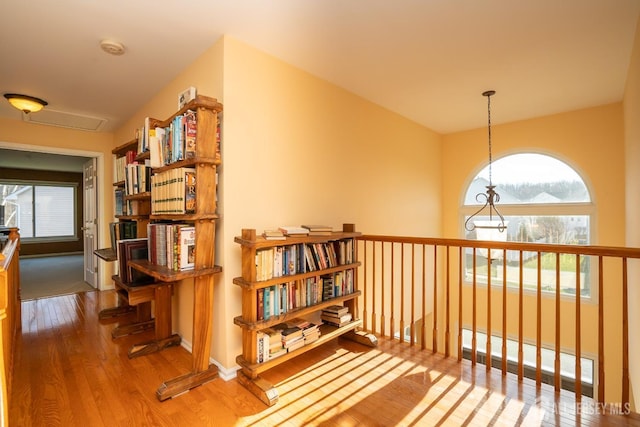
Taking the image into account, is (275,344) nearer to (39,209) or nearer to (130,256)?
(130,256)

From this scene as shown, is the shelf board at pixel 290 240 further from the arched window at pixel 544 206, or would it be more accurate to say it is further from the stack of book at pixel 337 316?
the arched window at pixel 544 206

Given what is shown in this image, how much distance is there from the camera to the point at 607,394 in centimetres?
379

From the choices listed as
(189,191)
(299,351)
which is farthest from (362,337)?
(189,191)

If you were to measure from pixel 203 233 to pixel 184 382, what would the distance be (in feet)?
3.25

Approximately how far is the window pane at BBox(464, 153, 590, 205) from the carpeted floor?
6.48m

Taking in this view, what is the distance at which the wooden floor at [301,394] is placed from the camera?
1699 mm

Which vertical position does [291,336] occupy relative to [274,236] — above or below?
below

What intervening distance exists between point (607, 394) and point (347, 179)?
172 inches

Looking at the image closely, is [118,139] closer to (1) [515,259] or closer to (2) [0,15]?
(2) [0,15]

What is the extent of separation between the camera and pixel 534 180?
4.31 metres

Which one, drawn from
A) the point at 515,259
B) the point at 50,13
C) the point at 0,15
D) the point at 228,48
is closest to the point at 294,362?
the point at 228,48

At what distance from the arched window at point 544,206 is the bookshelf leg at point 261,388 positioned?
349 cm

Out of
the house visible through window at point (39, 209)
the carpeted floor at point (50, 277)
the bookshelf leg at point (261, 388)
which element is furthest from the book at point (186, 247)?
the house visible through window at point (39, 209)

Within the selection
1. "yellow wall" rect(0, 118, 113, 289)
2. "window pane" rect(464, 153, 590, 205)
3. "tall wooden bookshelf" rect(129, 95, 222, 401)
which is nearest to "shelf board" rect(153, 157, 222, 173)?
"tall wooden bookshelf" rect(129, 95, 222, 401)
